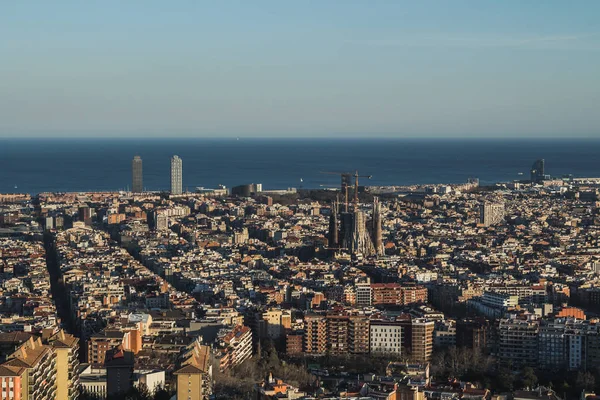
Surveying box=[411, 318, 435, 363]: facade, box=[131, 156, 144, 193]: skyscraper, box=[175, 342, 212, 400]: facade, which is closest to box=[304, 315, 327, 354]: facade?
box=[411, 318, 435, 363]: facade

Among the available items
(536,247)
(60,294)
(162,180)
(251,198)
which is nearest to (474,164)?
(162,180)

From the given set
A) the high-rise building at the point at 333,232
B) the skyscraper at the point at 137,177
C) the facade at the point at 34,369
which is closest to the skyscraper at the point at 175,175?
the skyscraper at the point at 137,177

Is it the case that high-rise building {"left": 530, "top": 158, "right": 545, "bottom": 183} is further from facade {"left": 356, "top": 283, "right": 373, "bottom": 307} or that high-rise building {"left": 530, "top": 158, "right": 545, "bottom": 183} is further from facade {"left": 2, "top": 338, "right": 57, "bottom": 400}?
facade {"left": 2, "top": 338, "right": 57, "bottom": 400}

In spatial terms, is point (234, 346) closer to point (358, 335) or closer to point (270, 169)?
Result: point (358, 335)

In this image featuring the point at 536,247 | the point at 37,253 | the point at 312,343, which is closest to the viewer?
the point at 312,343

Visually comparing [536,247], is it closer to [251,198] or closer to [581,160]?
[251,198]

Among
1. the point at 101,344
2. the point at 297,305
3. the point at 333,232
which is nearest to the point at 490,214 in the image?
the point at 333,232
